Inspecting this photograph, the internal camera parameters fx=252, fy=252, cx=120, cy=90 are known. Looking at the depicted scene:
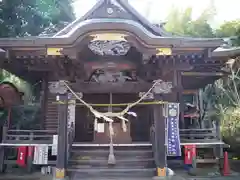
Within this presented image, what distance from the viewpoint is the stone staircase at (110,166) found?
778 centimetres

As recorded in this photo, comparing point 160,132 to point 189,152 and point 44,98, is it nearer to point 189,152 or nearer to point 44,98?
point 189,152

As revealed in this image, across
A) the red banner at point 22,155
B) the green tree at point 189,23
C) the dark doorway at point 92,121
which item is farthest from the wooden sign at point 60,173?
the green tree at point 189,23

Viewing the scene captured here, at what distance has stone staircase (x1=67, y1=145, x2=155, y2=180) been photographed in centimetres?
778

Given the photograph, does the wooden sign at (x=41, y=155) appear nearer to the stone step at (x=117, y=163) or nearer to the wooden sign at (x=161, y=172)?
the stone step at (x=117, y=163)

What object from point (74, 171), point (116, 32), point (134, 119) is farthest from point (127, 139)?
→ point (116, 32)

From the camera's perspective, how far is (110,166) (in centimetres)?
805

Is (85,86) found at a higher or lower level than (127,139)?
higher

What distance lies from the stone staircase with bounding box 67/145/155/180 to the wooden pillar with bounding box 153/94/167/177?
13.4 inches

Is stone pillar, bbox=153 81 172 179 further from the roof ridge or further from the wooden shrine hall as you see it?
the roof ridge

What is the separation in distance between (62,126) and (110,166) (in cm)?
200

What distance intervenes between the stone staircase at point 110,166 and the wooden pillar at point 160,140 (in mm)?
341

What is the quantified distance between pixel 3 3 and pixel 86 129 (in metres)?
9.23

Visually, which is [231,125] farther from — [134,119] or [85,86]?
[85,86]

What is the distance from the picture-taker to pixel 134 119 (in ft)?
39.9
